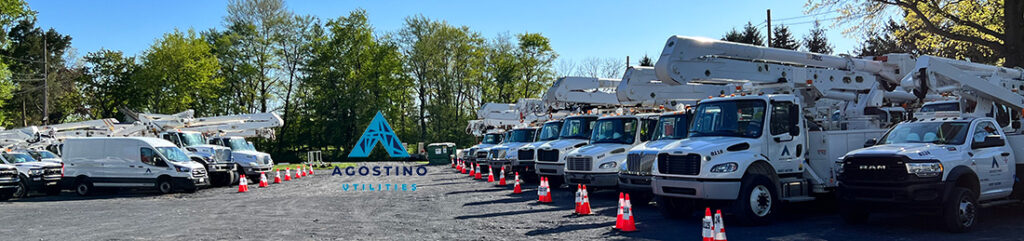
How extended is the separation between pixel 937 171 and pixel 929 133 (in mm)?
1335

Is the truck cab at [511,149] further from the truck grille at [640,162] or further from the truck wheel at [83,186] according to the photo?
the truck wheel at [83,186]

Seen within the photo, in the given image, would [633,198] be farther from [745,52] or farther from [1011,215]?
[1011,215]

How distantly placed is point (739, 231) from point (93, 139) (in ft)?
63.6

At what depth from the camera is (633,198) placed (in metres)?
15.5

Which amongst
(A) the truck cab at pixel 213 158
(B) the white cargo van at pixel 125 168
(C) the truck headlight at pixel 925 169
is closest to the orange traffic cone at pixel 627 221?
(C) the truck headlight at pixel 925 169

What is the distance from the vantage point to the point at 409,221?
1283cm

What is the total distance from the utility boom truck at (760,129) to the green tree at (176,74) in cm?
4821

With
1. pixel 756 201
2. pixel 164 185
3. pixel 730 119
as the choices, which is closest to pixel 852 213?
pixel 756 201

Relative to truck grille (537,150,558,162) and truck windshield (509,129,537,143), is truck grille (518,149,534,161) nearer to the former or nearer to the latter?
truck grille (537,150,558,162)

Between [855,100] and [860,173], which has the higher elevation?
[855,100]

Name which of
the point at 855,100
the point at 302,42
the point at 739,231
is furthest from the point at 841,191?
the point at 302,42

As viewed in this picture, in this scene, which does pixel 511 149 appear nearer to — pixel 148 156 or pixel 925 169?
pixel 148 156

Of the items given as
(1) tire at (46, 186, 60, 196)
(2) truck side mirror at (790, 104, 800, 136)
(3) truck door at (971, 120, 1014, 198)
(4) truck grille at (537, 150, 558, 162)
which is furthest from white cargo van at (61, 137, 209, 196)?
(3) truck door at (971, 120, 1014, 198)

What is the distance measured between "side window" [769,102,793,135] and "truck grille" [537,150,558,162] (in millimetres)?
7872
